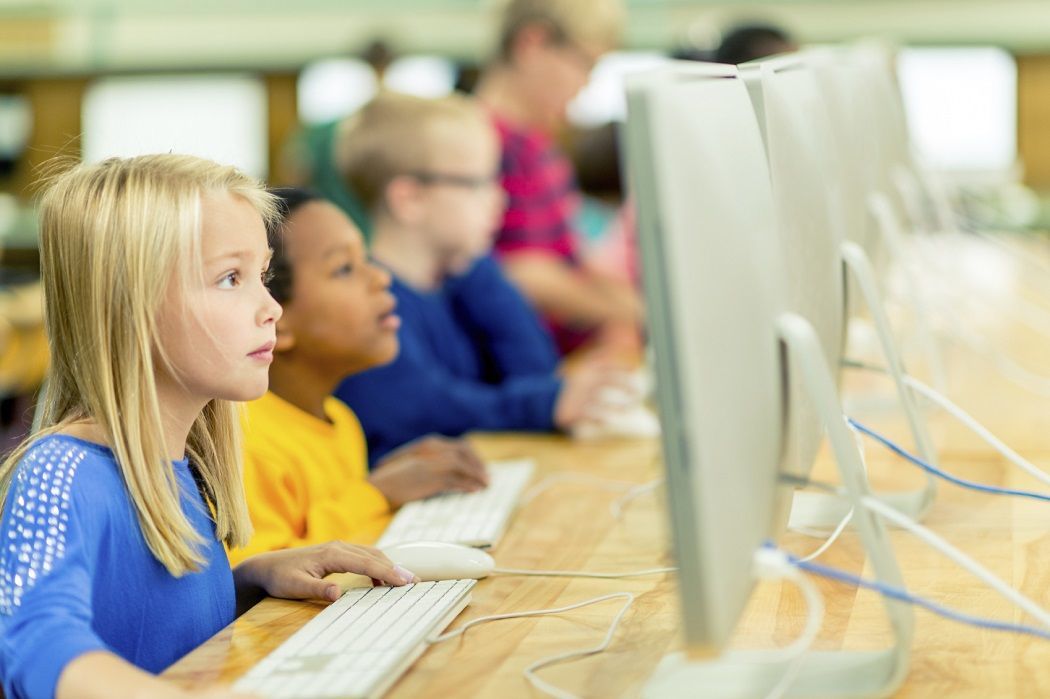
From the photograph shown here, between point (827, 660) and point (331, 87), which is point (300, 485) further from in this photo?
point (331, 87)

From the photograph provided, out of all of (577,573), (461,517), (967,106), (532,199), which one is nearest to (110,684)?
(577,573)

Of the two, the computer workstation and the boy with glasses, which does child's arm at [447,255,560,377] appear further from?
the computer workstation

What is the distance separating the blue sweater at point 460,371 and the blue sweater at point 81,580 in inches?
28.6

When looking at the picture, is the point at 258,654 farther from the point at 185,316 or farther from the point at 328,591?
the point at 185,316

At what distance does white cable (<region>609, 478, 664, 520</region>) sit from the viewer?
4.96 ft

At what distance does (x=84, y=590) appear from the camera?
3.02ft

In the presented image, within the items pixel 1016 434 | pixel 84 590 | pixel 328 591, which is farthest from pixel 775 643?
pixel 1016 434

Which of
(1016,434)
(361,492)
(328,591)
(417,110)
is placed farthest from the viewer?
(417,110)

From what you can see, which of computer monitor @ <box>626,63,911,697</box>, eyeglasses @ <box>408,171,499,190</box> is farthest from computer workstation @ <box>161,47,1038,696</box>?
eyeglasses @ <box>408,171,499,190</box>

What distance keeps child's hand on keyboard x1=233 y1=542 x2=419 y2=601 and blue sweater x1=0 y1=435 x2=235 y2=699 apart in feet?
0.23

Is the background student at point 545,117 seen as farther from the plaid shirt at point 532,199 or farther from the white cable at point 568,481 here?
the white cable at point 568,481

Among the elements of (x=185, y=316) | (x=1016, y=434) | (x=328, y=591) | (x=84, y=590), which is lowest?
(x=1016, y=434)

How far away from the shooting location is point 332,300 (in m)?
1.50

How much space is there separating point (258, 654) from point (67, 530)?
0.16 m
